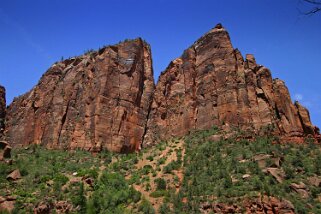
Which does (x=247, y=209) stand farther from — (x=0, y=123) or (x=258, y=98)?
(x=0, y=123)

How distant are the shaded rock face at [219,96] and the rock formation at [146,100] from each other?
119 mm

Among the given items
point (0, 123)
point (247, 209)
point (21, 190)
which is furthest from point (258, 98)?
point (0, 123)

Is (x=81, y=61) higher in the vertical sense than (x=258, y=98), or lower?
higher

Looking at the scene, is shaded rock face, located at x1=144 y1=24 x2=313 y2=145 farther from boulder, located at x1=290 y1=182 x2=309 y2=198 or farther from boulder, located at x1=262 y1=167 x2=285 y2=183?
boulder, located at x1=290 y1=182 x2=309 y2=198

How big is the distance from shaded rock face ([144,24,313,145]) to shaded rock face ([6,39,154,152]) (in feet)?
11.1

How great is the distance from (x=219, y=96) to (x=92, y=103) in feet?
61.1

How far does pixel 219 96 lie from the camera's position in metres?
48.7

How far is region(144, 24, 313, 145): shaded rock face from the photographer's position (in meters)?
45.5

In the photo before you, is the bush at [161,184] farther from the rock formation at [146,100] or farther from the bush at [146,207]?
the rock formation at [146,100]

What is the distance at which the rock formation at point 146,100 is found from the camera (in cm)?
4659

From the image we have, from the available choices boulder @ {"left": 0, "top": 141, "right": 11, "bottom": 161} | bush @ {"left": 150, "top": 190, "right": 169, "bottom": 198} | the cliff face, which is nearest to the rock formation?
the cliff face

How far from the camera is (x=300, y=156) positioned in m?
37.5

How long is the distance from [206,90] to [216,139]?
9.47m

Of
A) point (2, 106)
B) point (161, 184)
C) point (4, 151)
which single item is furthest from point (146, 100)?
point (2, 106)
